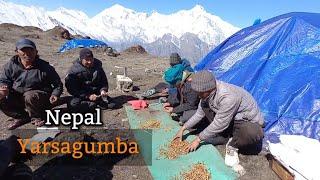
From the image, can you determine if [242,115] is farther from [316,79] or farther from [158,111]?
[158,111]

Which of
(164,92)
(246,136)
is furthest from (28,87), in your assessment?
(246,136)

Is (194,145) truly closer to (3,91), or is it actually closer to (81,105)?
(81,105)

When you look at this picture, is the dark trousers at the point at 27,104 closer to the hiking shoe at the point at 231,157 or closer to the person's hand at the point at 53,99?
the person's hand at the point at 53,99

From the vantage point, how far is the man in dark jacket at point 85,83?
25.8 feet

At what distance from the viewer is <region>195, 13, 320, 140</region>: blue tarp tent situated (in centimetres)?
628

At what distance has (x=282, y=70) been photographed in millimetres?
6883

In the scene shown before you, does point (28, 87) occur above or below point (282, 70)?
below

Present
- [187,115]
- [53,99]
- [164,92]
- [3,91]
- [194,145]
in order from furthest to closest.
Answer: [164,92], [187,115], [53,99], [3,91], [194,145]

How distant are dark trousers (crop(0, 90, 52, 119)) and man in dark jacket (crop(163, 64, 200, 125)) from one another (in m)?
2.54

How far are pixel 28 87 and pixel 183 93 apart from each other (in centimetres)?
302

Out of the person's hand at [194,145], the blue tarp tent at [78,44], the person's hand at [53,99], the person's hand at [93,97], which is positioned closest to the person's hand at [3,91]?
the person's hand at [53,99]

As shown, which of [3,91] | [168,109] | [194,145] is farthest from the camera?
[168,109]

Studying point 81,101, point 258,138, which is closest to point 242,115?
point 258,138

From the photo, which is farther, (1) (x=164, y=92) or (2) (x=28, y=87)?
(1) (x=164, y=92)
